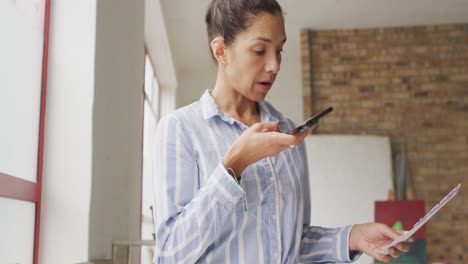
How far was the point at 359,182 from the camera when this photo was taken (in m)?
5.91

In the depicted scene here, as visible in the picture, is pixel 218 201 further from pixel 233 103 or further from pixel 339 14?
pixel 339 14

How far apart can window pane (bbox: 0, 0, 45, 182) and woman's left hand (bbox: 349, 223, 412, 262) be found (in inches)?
39.9

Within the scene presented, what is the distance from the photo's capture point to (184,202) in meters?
1.03

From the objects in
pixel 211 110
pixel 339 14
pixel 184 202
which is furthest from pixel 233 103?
pixel 339 14

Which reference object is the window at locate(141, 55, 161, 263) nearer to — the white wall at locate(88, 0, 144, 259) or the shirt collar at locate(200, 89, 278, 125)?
the white wall at locate(88, 0, 144, 259)

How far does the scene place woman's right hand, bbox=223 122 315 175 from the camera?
994 mm

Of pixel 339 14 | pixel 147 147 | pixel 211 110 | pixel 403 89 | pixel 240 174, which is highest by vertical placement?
pixel 339 14

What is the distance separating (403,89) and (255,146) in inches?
223

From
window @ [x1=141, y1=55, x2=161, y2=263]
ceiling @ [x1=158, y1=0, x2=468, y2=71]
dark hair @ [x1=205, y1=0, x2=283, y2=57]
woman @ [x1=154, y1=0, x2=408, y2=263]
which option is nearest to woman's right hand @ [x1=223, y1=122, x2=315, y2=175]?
woman @ [x1=154, y1=0, x2=408, y2=263]

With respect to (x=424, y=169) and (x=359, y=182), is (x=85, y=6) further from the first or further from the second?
(x=424, y=169)

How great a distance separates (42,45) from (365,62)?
4967mm

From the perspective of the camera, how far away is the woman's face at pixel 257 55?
1173 millimetres

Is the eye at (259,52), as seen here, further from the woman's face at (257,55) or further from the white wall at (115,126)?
the white wall at (115,126)

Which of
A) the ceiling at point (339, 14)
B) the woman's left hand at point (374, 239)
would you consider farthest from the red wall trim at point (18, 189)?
the ceiling at point (339, 14)
